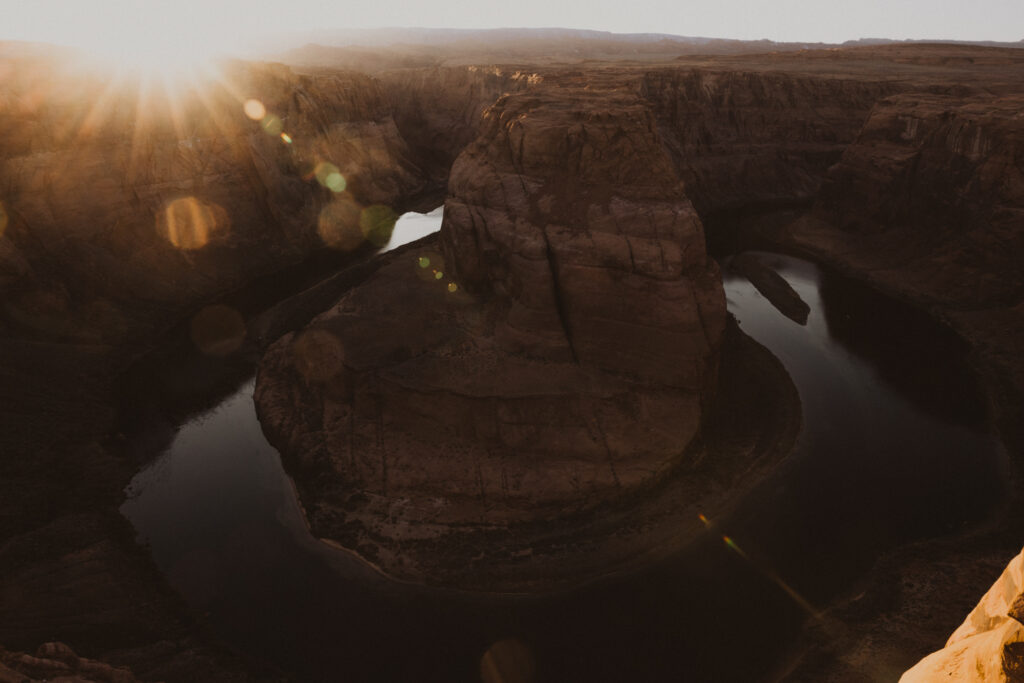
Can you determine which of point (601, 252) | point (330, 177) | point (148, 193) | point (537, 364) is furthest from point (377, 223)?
point (601, 252)

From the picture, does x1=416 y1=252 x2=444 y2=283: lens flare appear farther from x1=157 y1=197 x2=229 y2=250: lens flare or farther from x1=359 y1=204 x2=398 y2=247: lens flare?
x1=359 y1=204 x2=398 y2=247: lens flare

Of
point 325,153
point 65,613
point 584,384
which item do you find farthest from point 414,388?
point 325,153

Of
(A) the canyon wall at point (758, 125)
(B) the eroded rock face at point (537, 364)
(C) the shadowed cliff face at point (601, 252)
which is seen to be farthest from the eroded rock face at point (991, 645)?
(A) the canyon wall at point (758, 125)

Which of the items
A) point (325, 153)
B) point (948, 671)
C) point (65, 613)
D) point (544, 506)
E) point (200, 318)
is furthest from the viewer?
point (325, 153)

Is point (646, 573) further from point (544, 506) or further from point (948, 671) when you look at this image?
point (948, 671)

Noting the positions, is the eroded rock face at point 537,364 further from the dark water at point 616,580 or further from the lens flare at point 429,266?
the lens flare at point 429,266

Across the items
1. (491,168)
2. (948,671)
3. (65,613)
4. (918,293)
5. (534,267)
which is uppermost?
(491,168)
